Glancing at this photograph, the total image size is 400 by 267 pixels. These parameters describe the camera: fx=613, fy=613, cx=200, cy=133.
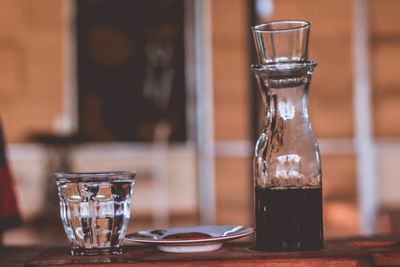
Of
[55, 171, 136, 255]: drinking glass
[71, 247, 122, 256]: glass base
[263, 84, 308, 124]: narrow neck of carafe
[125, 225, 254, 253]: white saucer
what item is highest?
[263, 84, 308, 124]: narrow neck of carafe

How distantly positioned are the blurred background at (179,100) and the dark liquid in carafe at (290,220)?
169 inches

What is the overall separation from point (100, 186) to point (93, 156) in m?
4.76

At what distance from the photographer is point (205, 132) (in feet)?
17.4

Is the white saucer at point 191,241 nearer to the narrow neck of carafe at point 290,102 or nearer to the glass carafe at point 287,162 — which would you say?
the glass carafe at point 287,162

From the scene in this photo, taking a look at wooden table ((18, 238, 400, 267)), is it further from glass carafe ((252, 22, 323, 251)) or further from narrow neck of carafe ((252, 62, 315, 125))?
narrow neck of carafe ((252, 62, 315, 125))

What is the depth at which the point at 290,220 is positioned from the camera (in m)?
0.74

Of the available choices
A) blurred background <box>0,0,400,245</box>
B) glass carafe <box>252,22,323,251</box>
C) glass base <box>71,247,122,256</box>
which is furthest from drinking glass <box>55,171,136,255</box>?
blurred background <box>0,0,400,245</box>

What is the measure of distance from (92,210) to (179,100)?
4781 millimetres

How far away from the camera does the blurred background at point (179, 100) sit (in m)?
5.15

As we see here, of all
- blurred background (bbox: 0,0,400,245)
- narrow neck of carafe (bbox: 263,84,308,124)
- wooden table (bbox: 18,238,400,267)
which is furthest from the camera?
blurred background (bbox: 0,0,400,245)

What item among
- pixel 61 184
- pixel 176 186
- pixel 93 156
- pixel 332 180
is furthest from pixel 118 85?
pixel 61 184

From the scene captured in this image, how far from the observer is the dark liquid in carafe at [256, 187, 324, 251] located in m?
0.73

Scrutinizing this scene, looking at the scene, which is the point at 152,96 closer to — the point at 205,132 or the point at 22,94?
the point at 205,132

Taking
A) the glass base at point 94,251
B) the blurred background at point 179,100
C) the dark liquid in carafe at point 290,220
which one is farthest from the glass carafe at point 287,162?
the blurred background at point 179,100
